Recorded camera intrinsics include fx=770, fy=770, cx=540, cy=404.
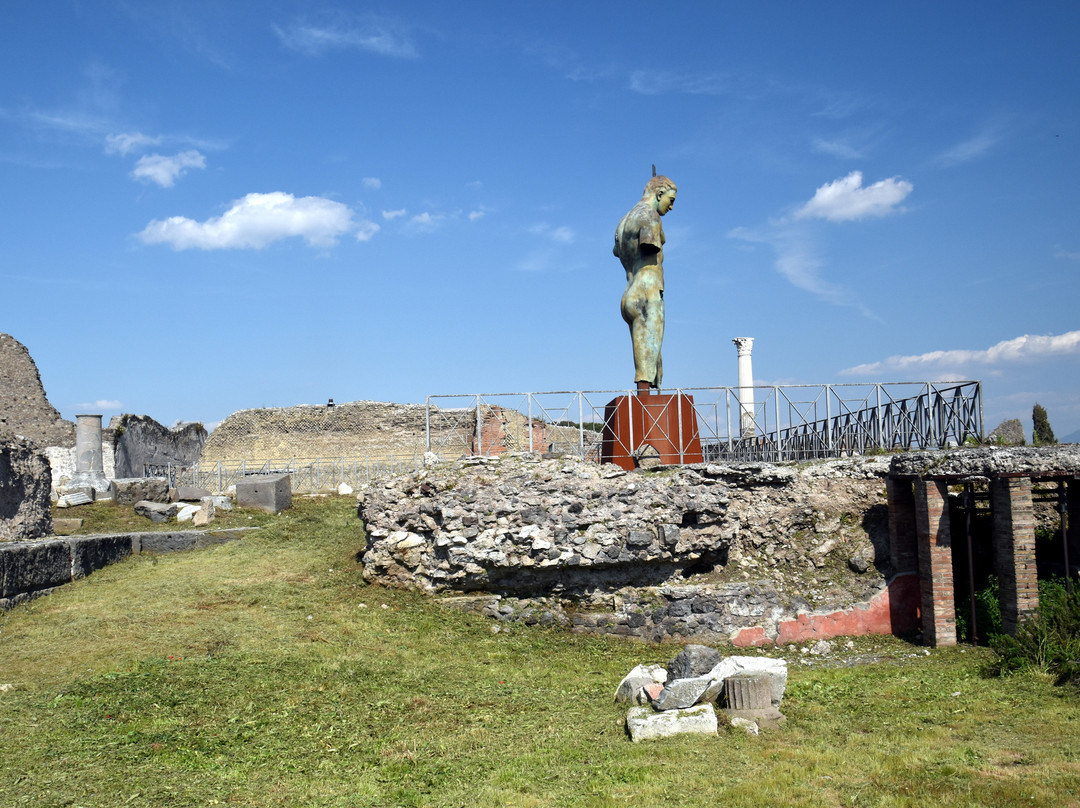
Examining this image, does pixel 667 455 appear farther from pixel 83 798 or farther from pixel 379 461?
pixel 379 461

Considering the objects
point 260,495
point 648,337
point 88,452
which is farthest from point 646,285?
point 88,452

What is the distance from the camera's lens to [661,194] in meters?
11.9

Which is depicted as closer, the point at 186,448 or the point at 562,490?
the point at 562,490

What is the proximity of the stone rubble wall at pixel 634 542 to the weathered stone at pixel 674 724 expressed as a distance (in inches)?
135

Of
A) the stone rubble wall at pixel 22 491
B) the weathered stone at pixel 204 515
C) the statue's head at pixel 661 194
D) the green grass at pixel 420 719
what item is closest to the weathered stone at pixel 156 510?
the weathered stone at pixel 204 515

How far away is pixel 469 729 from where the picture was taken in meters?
5.85

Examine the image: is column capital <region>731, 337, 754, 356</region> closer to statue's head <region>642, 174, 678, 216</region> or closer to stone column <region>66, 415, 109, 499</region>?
statue's head <region>642, 174, 678, 216</region>

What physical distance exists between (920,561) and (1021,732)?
3.65 metres

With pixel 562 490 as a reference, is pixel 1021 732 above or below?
below

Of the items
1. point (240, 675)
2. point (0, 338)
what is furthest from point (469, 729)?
point (0, 338)

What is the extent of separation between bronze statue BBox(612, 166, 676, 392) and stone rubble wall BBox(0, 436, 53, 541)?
8.54 metres

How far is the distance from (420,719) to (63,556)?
592cm

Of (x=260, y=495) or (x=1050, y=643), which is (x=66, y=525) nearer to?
(x=260, y=495)

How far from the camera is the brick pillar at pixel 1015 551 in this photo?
809 cm
